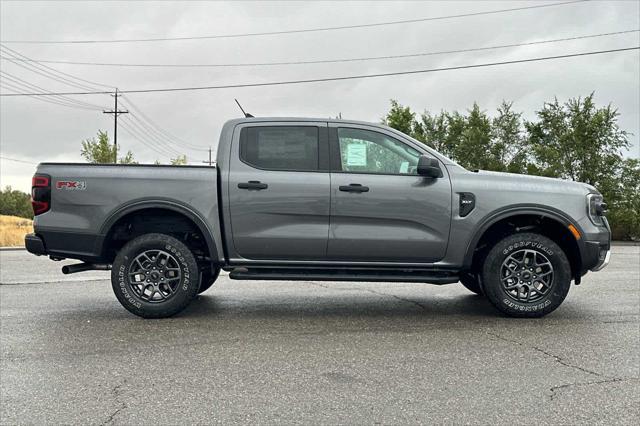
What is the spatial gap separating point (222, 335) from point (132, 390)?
1530mm

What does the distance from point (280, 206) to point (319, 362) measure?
1.98m

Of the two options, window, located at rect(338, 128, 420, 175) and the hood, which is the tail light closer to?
window, located at rect(338, 128, 420, 175)

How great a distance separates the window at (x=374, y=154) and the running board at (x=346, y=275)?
3.41 ft

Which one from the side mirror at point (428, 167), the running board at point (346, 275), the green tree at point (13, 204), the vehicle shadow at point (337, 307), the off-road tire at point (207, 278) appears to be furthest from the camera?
the green tree at point (13, 204)

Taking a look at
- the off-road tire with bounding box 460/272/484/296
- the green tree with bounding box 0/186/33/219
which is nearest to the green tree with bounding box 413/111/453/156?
the off-road tire with bounding box 460/272/484/296

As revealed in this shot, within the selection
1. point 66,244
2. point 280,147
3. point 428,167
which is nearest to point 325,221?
point 280,147

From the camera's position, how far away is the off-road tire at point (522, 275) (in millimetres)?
5883

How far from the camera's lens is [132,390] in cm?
376

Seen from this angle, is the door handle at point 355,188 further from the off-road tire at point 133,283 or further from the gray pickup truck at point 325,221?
the off-road tire at point 133,283

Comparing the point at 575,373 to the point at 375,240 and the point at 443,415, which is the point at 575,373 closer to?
the point at 443,415

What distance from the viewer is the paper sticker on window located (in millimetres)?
6047

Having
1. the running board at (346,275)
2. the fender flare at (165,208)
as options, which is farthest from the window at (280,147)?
the running board at (346,275)

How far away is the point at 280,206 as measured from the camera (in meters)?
5.91

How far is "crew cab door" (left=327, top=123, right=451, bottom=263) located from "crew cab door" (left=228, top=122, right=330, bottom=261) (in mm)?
156
